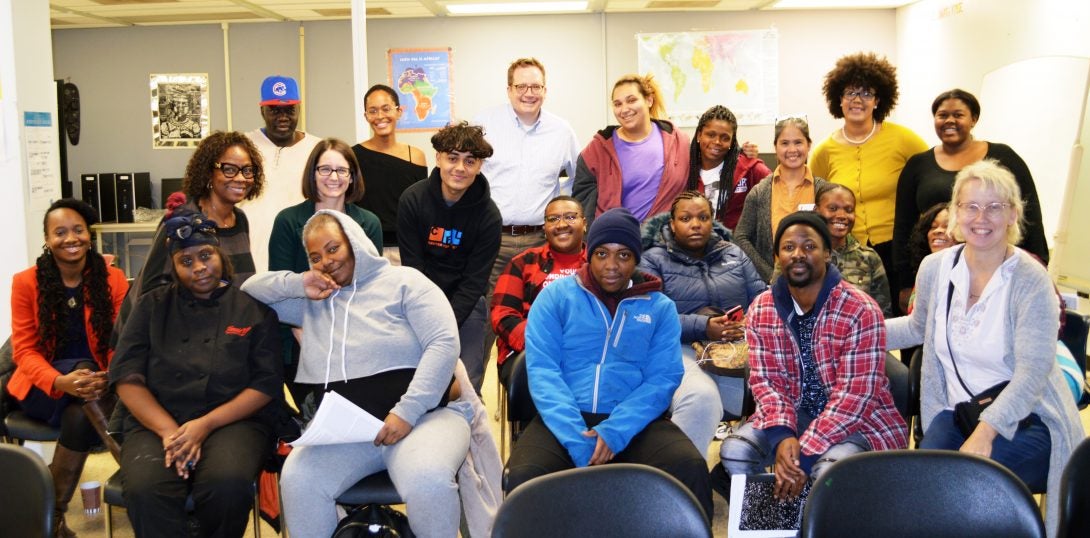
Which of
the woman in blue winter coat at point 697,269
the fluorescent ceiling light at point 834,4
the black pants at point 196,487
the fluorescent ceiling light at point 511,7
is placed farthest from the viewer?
the fluorescent ceiling light at point 834,4

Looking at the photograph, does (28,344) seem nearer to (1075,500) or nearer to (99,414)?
(99,414)

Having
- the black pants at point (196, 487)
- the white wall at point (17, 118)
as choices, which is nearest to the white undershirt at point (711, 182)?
the black pants at point (196, 487)

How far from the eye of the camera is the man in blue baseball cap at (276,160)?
380 cm

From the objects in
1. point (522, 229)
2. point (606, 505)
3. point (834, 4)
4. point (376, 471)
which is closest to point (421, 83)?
Result: point (834, 4)

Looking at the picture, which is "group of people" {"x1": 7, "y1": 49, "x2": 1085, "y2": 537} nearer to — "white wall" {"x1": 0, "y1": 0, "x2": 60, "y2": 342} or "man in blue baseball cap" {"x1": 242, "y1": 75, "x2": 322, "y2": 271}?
"man in blue baseball cap" {"x1": 242, "y1": 75, "x2": 322, "y2": 271}

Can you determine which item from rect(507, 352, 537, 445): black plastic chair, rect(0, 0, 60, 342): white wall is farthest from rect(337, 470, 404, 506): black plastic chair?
rect(0, 0, 60, 342): white wall

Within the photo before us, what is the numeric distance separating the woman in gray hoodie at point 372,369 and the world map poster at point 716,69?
6.32 m

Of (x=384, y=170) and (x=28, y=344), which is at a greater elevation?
(x=384, y=170)

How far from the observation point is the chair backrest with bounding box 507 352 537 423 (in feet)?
9.82

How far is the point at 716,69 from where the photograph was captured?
28.7 ft

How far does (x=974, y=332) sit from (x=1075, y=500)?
3.12 ft

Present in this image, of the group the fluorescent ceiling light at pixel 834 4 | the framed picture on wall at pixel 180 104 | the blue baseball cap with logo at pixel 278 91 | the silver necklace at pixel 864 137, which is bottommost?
the silver necklace at pixel 864 137

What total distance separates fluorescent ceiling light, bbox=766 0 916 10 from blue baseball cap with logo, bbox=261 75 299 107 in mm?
5701

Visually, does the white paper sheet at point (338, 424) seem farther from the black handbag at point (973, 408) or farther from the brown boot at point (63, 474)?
the black handbag at point (973, 408)
